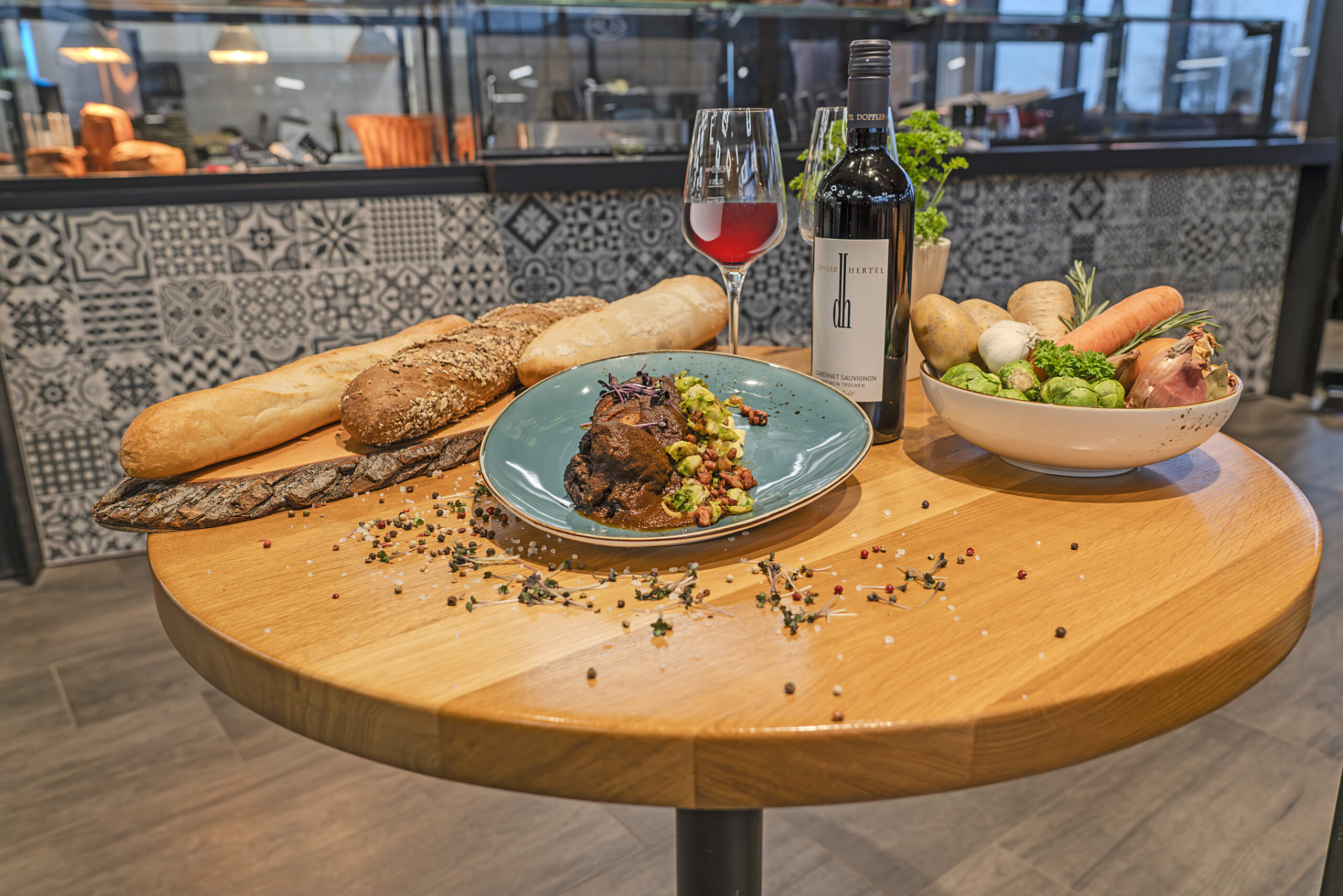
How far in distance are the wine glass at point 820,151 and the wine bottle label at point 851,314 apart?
0.27 m

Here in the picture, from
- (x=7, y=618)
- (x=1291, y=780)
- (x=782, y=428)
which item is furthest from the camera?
(x=7, y=618)

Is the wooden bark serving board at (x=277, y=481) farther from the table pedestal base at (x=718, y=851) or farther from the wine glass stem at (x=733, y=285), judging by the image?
the table pedestal base at (x=718, y=851)

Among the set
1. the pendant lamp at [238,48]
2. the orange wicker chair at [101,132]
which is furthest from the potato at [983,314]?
the pendant lamp at [238,48]

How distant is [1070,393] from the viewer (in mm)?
935

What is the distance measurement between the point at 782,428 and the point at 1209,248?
13.5 feet

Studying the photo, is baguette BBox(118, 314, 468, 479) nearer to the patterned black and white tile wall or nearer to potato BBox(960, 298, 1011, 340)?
potato BBox(960, 298, 1011, 340)

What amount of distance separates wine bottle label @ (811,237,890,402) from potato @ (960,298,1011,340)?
0.49 feet

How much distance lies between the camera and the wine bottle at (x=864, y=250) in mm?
963

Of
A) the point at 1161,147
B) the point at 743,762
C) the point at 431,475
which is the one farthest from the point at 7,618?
the point at 1161,147

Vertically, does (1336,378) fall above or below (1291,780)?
above

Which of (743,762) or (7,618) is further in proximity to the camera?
(7,618)

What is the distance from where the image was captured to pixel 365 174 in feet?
9.43

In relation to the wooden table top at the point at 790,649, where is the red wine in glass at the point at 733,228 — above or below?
above

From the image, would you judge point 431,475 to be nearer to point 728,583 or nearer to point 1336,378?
point 728,583
